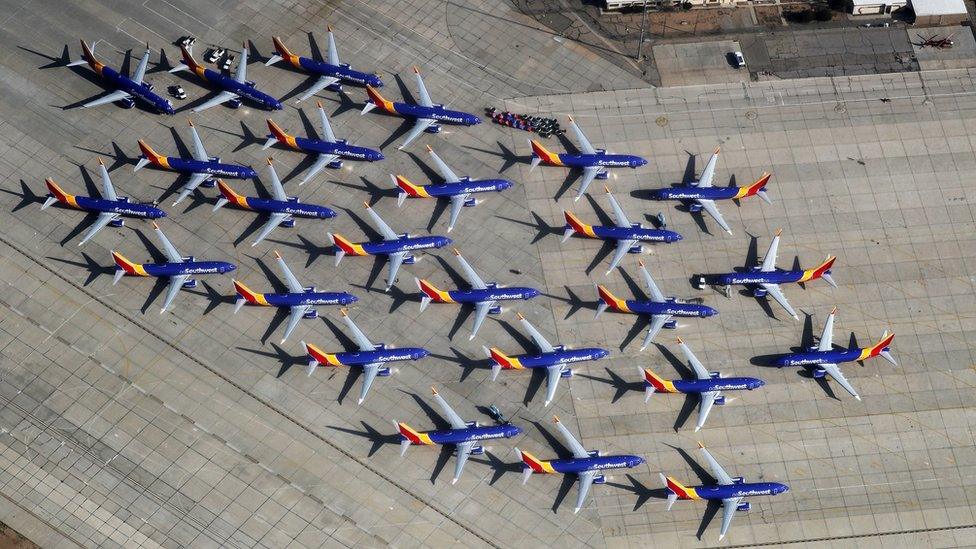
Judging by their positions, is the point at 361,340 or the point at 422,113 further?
the point at 422,113

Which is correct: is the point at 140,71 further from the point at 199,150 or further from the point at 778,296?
the point at 778,296

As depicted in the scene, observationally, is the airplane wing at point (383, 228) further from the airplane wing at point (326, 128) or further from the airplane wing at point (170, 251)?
the airplane wing at point (170, 251)

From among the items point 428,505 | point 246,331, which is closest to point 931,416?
point 428,505

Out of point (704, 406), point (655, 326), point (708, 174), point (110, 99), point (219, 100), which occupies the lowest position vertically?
point (704, 406)

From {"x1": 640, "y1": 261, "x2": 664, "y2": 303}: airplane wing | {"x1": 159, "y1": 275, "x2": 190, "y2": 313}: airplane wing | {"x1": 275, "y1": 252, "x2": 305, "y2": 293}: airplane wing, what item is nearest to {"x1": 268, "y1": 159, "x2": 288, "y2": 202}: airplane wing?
{"x1": 275, "y1": 252, "x2": 305, "y2": 293}: airplane wing

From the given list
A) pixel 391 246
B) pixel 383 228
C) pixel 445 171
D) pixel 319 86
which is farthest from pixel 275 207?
pixel 445 171

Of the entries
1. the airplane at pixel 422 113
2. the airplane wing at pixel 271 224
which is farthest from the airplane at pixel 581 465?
the airplane at pixel 422 113

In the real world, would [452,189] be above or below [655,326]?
above

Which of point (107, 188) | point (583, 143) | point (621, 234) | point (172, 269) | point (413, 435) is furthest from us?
point (583, 143)
